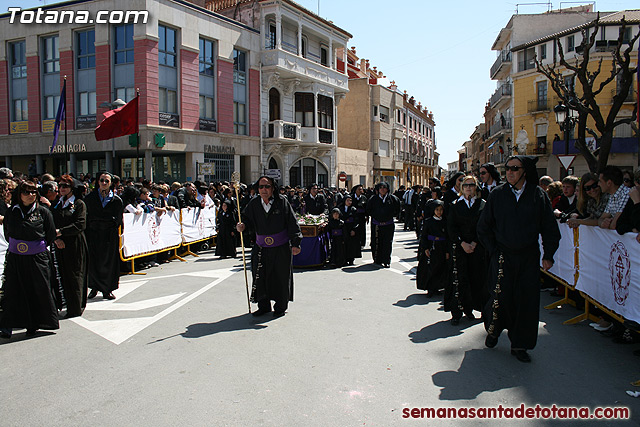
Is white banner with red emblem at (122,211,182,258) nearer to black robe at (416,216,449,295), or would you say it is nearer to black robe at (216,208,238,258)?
black robe at (216,208,238,258)

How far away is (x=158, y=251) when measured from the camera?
11477 mm

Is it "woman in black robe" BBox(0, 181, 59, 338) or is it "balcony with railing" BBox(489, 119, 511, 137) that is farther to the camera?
"balcony with railing" BBox(489, 119, 511, 137)

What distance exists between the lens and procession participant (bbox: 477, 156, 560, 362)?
4996 mm

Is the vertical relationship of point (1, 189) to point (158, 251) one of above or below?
above

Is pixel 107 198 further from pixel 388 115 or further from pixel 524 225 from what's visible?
pixel 388 115

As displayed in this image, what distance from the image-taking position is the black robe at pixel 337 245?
37.4 feet

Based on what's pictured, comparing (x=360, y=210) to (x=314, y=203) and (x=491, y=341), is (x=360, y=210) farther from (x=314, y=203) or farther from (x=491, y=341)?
(x=491, y=341)

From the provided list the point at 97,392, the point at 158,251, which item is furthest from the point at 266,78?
the point at 97,392

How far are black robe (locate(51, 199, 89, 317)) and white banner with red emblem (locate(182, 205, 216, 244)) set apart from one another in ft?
19.7

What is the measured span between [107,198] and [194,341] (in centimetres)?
372

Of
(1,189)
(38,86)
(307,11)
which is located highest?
(307,11)

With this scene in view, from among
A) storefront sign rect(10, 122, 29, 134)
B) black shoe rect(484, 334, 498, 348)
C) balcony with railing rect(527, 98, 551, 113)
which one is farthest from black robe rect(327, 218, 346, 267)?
balcony with railing rect(527, 98, 551, 113)

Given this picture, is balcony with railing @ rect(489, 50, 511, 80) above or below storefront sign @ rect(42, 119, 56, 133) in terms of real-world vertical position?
above

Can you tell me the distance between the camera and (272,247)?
6914 millimetres
